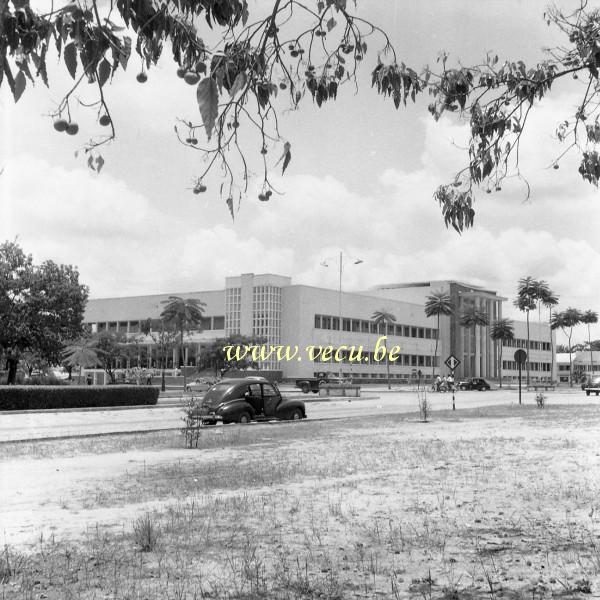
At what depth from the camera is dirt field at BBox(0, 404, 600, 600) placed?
5.59m

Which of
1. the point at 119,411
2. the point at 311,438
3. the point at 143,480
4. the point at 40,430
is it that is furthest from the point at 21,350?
the point at 143,480

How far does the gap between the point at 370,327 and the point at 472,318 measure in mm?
18825

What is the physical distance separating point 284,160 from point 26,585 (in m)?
3.64

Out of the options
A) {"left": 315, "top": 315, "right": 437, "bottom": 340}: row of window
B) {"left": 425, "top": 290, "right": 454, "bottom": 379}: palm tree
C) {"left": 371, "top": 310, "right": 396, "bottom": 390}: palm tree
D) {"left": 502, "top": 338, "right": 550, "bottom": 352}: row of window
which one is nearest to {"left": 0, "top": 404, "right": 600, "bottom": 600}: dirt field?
{"left": 315, "top": 315, "right": 437, "bottom": 340}: row of window

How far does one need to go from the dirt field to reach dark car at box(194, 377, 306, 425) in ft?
20.5

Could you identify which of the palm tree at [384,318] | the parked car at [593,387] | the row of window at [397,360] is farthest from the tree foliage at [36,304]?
the palm tree at [384,318]

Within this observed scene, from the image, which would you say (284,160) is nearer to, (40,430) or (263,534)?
(263,534)

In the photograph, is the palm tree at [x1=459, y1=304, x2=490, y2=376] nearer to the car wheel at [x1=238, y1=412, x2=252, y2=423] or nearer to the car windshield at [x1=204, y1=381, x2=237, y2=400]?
the car windshield at [x1=204, y1=381, x2=237, y2=400]

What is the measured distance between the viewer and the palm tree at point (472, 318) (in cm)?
11212

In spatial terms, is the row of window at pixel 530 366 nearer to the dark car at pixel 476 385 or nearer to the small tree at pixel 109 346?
the dark car at pixel 476 385

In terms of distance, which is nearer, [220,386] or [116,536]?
[116,536]

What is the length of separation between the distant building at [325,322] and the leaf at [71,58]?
7153 cm

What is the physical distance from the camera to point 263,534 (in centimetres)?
720

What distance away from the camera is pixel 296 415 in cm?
2420
